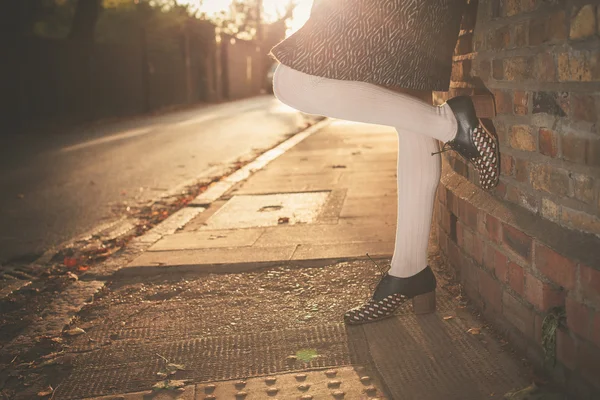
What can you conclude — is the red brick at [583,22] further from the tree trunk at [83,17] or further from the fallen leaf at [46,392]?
the tree trunk at [83,17]

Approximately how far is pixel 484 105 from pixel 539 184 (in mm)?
500

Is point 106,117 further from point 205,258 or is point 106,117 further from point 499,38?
point 499,38

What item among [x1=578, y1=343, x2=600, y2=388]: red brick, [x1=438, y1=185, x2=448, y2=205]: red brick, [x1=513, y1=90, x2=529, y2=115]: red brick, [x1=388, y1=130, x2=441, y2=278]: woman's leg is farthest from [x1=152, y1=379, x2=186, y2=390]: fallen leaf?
[x1=438, y1=185, x2=448, y2=205]: red brick

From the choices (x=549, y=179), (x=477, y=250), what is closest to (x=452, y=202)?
(x=477, y=250)

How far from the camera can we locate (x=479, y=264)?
9.44 ft

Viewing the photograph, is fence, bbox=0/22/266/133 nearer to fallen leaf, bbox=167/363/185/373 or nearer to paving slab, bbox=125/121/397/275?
paving slab, bbox=125/121/397/275

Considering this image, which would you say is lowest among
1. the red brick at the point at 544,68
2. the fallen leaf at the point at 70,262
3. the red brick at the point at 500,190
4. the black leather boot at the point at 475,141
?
the fallen leaf at the point at 70,262

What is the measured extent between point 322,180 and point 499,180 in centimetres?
413

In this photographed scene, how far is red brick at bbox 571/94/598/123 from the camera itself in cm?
196

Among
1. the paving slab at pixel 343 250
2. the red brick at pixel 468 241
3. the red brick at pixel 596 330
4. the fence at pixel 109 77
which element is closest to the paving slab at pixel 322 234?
the paving slab at pixel 343 250

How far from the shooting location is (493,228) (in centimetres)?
267

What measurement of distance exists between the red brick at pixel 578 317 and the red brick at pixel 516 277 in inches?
13.1

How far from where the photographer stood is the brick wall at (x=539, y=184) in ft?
6.53

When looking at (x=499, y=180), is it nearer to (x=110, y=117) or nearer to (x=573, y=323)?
(x=573, y=323)
